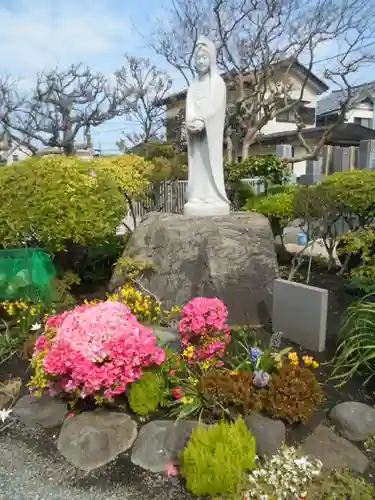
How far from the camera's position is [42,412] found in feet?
9.46

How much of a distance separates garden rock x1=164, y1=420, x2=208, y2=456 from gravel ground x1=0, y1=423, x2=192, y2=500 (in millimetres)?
168

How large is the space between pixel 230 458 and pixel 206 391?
2.04 ft

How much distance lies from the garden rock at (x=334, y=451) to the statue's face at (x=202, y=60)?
14.4ft

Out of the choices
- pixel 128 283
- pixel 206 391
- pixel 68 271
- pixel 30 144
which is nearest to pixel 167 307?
pixel 128 283

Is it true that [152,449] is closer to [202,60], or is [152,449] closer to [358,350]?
[358,350]

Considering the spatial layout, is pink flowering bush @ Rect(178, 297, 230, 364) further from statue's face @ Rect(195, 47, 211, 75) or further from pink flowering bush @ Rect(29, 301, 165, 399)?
statue's face @ Rect(195, 47, 211, 75)

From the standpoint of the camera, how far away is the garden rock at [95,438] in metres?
2.47

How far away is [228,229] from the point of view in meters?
4.84

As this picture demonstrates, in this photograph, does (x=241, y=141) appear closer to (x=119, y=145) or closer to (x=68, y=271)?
(x=119, y=145)

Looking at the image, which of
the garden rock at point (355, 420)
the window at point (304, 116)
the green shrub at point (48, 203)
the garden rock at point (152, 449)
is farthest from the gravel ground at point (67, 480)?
the window at point (304, 116)

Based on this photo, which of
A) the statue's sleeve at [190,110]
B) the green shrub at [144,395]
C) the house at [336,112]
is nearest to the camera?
the green shrub at [144,395]

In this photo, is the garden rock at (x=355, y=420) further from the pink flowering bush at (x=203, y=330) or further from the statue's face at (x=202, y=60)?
the statue's face at (x=202, y=60)

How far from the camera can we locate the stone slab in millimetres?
3832

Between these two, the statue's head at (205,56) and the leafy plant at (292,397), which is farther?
the statue's head at (205,56)
